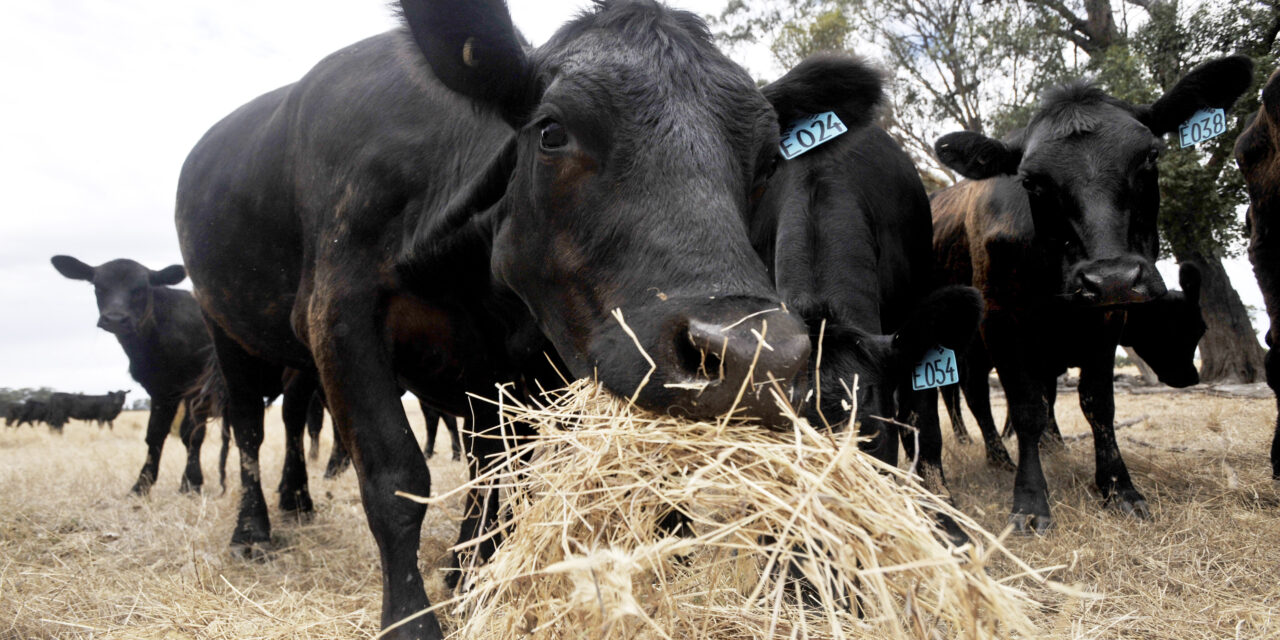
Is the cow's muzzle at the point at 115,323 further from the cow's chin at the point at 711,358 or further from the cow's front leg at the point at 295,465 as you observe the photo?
the cow's chin at the point at 711,358

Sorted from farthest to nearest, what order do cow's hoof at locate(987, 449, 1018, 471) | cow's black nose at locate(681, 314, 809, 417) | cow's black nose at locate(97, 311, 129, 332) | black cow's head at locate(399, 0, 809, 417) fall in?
cow's black nose at locate(97, 311, 129, 332), cow's hoof at locate(987, 449, 1018, 471), black cow's head at locate(399, 0, 809, 417), cow's black nose at locate(681, 314, 809, 417)

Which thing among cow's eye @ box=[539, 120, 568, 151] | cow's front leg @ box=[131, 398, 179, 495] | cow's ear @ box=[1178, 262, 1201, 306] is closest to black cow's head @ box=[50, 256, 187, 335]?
cow's front leg @ box=[131, 398, 179, 495]

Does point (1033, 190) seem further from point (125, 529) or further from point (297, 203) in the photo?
point (125, 529)

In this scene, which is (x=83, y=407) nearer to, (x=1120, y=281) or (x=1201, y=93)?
(x=1120, y=281)

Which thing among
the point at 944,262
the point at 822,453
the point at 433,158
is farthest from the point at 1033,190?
the point at 822,453

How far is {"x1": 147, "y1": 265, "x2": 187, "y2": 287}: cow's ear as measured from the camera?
10.3 meters

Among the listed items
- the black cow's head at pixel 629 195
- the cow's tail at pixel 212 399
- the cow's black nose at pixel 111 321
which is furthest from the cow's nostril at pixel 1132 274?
the cow's black nose at pixel 111 321

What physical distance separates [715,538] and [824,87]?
2.23m

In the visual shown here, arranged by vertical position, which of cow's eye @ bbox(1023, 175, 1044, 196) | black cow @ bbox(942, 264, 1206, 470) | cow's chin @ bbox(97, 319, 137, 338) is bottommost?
black cow @ bbox(942, 264, 1206, 470)

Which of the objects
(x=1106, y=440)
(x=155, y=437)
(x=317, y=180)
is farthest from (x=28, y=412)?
(x=1106, y=440)

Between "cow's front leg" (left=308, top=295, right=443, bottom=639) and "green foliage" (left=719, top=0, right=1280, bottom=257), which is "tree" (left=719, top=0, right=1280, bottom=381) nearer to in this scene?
"green foliage" (left=719, top=0, right=1280, bottom=257)

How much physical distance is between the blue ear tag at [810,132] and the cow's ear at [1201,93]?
9.79ft

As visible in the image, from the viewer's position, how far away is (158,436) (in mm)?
8523

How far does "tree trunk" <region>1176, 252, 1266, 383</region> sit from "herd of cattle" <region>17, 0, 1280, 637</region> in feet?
30.9
